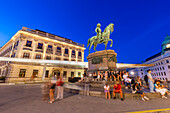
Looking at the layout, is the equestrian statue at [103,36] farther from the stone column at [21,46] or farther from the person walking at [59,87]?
the stone column at [21,46]

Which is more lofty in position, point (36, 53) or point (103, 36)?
point (36, 53)

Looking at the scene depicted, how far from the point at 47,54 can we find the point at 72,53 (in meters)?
9.53

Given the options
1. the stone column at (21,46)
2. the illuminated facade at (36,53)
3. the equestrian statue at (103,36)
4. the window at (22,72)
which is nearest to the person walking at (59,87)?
the equestrian statue at (103,36)

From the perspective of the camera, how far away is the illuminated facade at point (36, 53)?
2123cm

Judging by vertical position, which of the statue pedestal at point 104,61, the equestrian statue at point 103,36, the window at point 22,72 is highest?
the equestrian statue at point 103,36

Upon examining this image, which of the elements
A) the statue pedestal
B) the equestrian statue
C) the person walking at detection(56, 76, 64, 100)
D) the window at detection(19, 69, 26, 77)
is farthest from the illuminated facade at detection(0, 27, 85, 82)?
the person walking at detection(56, 76, 64, 100)

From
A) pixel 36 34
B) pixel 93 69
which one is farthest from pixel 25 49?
pixel 93 69

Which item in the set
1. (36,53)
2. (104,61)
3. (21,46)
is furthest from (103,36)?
(21,46)

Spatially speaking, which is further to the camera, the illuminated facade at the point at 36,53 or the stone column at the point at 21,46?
the stone column at the point at 21,46

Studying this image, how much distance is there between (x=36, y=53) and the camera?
24.9m

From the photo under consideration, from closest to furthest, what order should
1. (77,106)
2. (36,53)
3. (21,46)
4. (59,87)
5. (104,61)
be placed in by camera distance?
(77,106), (59,87), (104,61), (21,46), (36,53)

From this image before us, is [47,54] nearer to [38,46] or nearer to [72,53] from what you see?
[38,46]

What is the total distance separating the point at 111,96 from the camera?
5.14 m

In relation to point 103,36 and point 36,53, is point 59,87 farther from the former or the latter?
point 36,53
